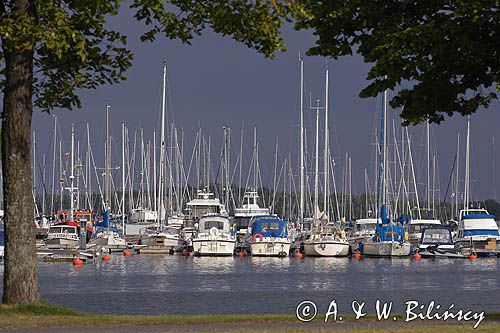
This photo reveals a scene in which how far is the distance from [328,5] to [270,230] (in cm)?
6018

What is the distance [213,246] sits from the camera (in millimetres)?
82250

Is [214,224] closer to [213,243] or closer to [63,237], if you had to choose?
[213,243]

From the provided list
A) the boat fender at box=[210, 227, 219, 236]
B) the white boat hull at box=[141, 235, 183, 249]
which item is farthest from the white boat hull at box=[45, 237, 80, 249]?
the boat fender at box=[210, 227, 219, 236]

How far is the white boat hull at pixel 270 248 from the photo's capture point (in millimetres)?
83812

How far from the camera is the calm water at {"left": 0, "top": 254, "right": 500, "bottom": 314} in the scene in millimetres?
46406

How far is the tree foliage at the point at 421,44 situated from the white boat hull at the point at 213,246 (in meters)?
54.6

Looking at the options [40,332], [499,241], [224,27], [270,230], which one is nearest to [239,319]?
[40,332]

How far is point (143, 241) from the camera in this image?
90.2 meters

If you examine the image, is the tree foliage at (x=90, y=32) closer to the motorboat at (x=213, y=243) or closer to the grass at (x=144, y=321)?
the grass at (x=144, y=321)

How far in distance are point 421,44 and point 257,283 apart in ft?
117

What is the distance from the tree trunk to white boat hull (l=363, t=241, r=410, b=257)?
59.6 metres

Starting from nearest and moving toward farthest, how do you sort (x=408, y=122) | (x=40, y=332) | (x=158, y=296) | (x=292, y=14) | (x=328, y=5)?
(x=40, y=332) → (x=292, y=14) → (x=328, y=5) → (x=408, y=122) → (x=158, y=296)

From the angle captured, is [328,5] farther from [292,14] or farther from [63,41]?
[63,41]

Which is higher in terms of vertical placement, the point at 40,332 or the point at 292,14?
the point at 292,14
